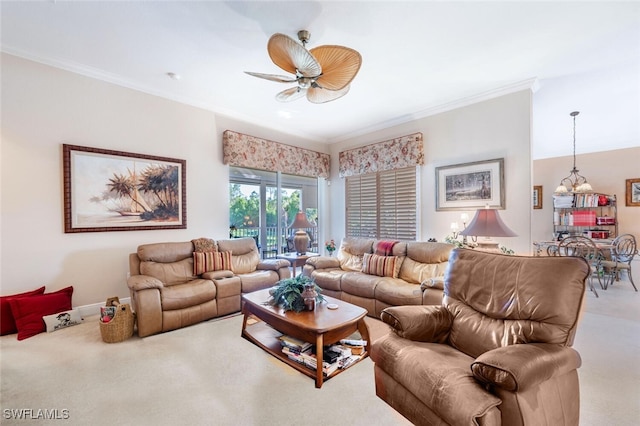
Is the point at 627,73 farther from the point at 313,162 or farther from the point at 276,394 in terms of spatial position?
the point at 276,394

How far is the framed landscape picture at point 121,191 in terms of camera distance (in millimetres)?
3275

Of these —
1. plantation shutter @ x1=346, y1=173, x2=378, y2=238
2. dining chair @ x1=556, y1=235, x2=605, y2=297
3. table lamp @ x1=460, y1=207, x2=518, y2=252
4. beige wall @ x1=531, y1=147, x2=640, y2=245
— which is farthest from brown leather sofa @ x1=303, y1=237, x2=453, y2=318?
beige wall @ x1=531, y1=147, x2=640, y2=245

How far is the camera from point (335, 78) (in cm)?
249

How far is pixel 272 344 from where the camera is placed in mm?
2551

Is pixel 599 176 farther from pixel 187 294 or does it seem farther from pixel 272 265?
pixel 187 294

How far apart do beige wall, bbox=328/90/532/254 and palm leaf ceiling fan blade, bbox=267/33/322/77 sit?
2.81 meters

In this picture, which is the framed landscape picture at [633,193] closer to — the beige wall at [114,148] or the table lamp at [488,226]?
the beige wall at [114,148]

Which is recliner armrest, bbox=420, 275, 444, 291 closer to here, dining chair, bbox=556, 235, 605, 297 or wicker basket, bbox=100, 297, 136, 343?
wicker basket, bbox=100, 297, 136, 343

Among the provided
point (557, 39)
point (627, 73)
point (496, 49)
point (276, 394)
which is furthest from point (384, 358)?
point (627, 73)

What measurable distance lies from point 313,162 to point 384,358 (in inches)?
181

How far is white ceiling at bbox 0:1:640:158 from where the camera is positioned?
232cm

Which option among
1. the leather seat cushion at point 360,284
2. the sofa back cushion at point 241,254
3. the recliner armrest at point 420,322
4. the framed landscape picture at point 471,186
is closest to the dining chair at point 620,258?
the framed landscape picture at point 471,186

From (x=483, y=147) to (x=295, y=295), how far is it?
3.45 metres

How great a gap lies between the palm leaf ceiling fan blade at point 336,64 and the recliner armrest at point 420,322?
1.97 meters
